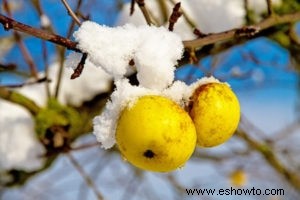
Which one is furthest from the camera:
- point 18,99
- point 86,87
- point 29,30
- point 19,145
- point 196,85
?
point 86,87

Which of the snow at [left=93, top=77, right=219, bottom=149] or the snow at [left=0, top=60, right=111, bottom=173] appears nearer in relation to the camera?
the snow at [left=93, top=77, right=219, bottom=149]

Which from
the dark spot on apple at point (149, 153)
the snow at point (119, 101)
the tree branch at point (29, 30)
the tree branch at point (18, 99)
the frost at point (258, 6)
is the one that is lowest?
the frost at point (258, 6)

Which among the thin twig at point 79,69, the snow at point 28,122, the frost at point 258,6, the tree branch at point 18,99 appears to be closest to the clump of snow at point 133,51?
the thin twig at point 79,69

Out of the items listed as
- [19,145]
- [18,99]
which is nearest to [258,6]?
[18,99]

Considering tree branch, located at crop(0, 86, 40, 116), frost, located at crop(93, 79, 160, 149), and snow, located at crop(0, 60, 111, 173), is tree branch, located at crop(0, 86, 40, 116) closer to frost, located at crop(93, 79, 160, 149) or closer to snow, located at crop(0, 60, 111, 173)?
snow, located at crop(0, 60, 111, 173)

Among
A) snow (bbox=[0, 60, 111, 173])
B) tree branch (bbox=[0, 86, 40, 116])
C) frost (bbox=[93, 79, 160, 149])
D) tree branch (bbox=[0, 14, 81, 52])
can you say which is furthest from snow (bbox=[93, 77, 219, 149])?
snow (bbox=[0, 60, 111, 173])

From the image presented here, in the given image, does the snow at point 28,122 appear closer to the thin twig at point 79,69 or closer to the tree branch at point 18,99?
the tree branch at point 18,99

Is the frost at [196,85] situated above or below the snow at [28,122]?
above

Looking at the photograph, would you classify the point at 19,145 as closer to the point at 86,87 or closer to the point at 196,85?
the point at 86,87

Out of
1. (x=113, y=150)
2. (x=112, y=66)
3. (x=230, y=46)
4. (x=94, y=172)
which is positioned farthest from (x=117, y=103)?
(x=94, y=172)
